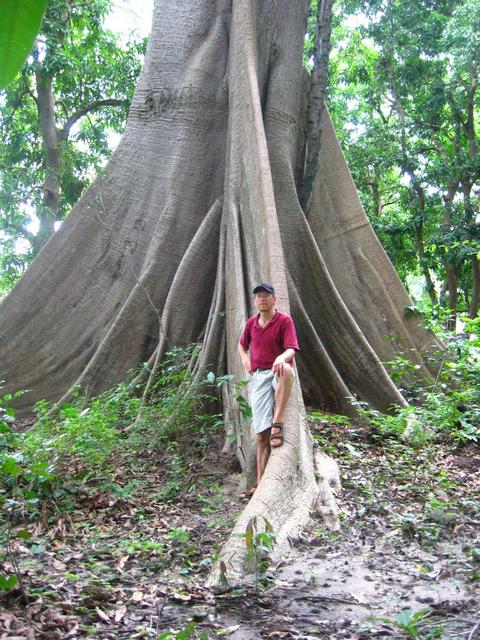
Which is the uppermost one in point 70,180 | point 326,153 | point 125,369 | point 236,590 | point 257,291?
point 70,180

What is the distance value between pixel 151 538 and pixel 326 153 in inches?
234

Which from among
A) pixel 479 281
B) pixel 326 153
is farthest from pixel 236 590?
pixel 479 281

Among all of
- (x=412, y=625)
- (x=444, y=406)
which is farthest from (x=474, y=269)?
(x=412, y=625)

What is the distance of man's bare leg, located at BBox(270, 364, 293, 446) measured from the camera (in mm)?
4746

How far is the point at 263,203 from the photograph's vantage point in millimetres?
6320

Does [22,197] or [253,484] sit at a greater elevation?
[22,197]

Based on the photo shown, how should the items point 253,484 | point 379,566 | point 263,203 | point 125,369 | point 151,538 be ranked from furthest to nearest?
point 125,369
point 263,203
point 253,484
point 151,538
point 379,566

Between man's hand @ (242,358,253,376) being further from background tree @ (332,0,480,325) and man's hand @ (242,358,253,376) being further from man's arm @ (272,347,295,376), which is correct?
background tree @ (332,0,480,325)

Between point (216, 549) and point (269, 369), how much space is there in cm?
135

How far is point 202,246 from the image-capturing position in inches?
290

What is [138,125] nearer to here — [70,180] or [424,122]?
[70,180]

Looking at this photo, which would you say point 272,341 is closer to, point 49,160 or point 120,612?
point 120,612

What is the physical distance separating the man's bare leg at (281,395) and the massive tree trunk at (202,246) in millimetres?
1881

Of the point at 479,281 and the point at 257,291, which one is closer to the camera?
the point at 257,291
